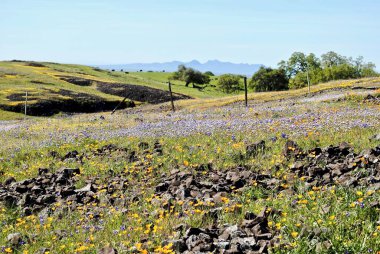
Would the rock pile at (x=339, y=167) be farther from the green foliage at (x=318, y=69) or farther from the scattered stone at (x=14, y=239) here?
the green foliage at (x=318, y=69)

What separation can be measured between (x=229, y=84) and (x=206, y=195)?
148 metres

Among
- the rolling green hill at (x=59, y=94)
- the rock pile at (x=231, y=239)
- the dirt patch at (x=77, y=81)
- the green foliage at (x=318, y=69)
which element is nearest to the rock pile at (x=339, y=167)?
the rock pile at (x=231, y=239)

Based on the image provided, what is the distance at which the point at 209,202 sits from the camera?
8523mm

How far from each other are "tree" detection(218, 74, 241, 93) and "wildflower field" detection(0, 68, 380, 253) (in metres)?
139

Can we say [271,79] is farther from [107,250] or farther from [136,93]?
[107,250]

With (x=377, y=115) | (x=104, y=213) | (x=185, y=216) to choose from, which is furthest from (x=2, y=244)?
(x=377, y=115)

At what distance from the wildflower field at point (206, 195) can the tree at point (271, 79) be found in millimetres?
119009

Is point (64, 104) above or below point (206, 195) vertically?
above

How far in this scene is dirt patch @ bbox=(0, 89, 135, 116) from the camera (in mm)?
61397

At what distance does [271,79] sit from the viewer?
440 ft

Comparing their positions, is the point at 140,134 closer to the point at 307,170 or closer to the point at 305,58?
the point at 307,170

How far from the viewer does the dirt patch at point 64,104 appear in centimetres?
6140

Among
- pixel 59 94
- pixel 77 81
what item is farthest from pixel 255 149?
pixel 77 81

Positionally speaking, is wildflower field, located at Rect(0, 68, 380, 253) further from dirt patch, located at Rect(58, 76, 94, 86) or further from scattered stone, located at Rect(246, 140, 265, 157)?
dirt patch, located at Rect(58, 76, 94, 86)
